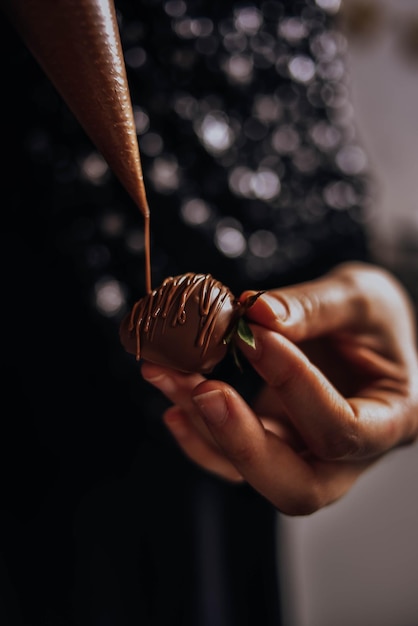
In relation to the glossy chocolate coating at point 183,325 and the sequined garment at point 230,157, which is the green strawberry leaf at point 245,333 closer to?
the glossy chocolate coating at point 183,325

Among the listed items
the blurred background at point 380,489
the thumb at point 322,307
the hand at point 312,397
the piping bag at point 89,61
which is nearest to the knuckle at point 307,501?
the hand at point 312,397

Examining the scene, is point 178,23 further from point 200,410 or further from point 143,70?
point 200,410

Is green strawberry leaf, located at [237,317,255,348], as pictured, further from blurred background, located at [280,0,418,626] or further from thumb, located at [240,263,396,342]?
blurred background, located at [280,0,418,626]

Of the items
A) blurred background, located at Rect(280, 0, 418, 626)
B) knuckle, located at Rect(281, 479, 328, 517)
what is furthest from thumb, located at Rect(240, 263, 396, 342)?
blurred background, located at Rect(280, 0, 418, 626)

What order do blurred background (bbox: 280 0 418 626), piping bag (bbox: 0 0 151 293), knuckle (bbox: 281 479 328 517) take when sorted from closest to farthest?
piping bag (bbox: 0 0 151 293), knuckle (bbox: 281 479 328 517), blurred background (bbox: 280 0 418 626)

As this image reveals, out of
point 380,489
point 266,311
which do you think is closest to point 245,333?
point 266,311
